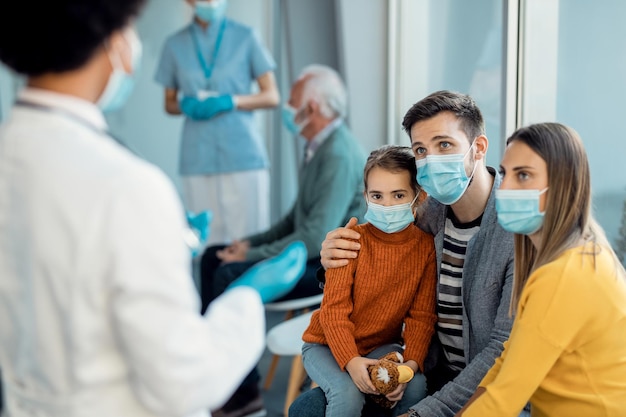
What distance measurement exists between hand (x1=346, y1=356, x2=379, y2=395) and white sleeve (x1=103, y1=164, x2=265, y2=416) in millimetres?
658

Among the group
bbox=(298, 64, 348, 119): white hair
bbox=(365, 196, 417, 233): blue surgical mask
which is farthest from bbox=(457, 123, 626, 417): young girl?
bbox=(298, 64, 348, 119): white hair

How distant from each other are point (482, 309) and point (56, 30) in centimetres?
103

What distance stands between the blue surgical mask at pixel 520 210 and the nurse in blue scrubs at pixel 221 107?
237 centimetres

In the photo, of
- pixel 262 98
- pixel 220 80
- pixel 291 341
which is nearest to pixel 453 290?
pixel 291 341

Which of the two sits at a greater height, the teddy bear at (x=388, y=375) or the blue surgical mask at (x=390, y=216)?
the blue surgical mask at (x=390, y=216)

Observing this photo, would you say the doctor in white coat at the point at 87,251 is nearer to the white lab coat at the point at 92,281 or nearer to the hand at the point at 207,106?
the white lab coat at the point at 92,281

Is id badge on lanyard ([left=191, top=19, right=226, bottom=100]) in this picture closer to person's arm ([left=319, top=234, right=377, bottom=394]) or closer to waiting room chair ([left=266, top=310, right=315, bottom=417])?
waiting room chair ([left=266, top=310, right=315, bottom=417])

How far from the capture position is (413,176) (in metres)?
1.80

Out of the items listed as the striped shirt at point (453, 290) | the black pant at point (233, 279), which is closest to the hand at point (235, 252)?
the black pant at point (233, 279)

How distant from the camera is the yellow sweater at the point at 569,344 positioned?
1320mm

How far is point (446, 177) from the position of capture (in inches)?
66.1

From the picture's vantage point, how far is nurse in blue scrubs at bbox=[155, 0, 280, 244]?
3670 millimetres

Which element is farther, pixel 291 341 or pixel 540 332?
pixel 291 341

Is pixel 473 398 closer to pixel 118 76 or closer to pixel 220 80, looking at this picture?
pixel 118 76
